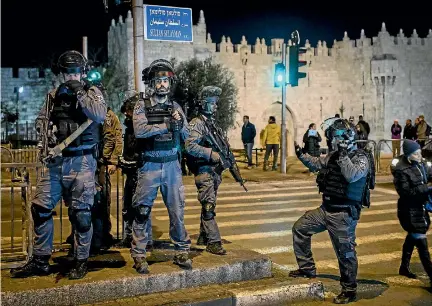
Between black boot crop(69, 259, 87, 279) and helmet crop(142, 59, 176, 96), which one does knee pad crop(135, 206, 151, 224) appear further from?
helmet crop(142, 59, 176, 96)

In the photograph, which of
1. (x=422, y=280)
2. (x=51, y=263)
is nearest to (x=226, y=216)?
(x=422, y=280)

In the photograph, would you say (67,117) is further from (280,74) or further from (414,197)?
(280,74)

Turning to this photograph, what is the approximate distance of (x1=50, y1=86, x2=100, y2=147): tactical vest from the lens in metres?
4.93

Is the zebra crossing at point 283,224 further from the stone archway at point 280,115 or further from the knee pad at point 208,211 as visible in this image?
the stone archway at point 280,115

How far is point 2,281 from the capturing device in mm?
4930

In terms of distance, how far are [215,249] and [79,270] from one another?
1618 mm

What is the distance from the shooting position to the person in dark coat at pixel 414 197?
20.2ft

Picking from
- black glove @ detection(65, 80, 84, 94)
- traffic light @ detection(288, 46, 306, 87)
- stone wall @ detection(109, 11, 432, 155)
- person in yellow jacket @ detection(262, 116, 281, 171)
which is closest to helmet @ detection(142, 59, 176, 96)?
black glove @ detection(65, 80, 84, 94)

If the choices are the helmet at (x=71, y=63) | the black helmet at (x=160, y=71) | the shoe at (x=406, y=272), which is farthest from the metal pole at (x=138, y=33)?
the shoe at (x=406, y=272)

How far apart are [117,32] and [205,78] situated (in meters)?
7.62

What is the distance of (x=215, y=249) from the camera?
6.07m

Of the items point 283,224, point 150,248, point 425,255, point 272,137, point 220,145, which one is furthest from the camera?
point 272,137

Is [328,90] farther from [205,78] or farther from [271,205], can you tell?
[271,205]

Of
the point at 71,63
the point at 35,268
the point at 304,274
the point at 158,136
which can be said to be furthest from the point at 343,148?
the point at 35,268
